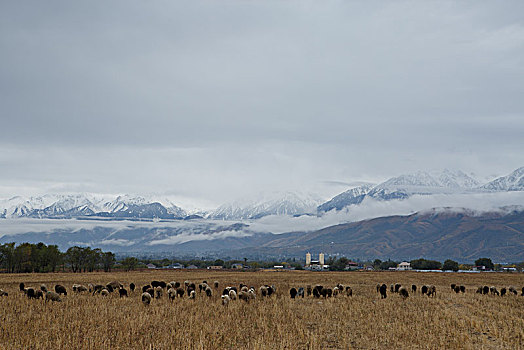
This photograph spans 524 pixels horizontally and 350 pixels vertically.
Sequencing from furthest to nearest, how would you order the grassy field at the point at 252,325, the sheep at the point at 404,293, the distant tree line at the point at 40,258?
the distant tree line at the point at 40,258, the sheep at the point at 404,293, the grassy field at the point at 252,325

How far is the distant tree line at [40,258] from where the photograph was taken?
9069 centimetres

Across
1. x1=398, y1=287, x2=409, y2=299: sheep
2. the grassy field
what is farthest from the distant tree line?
x1=398, y1=287, x2=409, y2=299: sheep

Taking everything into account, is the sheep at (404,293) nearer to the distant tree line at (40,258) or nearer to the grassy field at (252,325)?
the grassy field at (252,325)

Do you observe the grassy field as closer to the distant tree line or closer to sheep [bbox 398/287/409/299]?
sheep [bbox 398/287/409/299]

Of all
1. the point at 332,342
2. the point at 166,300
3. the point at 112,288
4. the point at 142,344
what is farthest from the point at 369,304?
the point at 112,288

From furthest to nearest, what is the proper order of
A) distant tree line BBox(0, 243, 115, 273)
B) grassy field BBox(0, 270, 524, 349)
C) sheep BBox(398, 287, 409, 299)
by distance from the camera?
distant tree line BBox(0, 243, 115, 273) < sheep BBox(398, 287, 409, 299) < grassy field BBox(0, 270, 524, 349)

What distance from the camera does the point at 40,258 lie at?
9475cm

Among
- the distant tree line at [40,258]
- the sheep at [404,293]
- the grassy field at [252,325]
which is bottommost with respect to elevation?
the distant tree line at [40,258]

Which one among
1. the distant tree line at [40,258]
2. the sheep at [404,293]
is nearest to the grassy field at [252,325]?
the sheep at [404,293]

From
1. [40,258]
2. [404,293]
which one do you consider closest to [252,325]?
[404,293]

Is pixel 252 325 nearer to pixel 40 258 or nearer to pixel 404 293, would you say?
pixel 404 293

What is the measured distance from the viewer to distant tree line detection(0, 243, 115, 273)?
90688 mm

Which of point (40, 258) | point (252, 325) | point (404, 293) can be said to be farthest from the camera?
point (40, 258)

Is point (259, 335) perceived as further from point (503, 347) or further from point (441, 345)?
point (503, 347)
